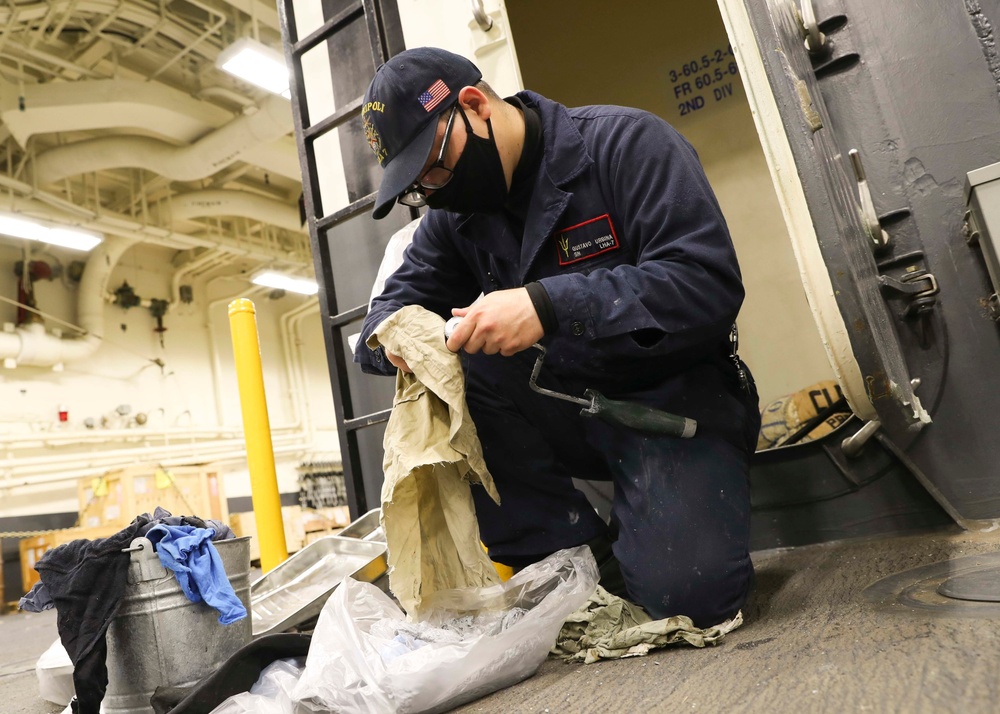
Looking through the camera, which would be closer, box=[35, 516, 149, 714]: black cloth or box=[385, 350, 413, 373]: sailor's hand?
box=[35, 516, 149, 714]: black cloth

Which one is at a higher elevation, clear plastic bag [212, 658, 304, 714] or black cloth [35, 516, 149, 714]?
black cloth [35, 516, 149, 714]

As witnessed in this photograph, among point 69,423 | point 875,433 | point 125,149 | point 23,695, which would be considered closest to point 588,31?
point 875,433

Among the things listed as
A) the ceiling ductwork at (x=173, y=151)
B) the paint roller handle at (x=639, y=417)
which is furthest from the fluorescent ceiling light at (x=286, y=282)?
the paint roller handle at (x=639, y=417)

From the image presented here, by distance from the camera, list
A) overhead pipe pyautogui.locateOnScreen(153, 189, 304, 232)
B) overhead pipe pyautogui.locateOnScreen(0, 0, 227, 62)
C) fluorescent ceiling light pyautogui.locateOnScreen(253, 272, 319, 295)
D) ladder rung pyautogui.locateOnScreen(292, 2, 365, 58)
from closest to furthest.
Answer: ladder rung pyautogui.locateOnScreen(292, 2, 365, 58)
overhead pipe pyautogui.locateOnScreen(0, 0, 227, 62)
overhead pipe pyautogui.locateOnScreen(153, 189, 304, 232)
fluorescent ceiling light pyautogui.locateOnScreen(253, 272, 319, 295)

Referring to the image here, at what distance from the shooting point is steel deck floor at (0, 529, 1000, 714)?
2.31 ft

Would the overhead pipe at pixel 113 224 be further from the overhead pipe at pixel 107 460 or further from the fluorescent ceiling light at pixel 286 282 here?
the overhead pipe at pixel 107 460

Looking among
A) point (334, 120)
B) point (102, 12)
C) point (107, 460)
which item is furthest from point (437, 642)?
point (107, 460)

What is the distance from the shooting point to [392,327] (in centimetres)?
133

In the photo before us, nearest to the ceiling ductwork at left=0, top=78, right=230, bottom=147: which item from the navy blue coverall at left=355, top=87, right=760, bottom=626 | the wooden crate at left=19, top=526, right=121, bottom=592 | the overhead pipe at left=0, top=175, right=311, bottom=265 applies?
the overhead pipe at left=0, top=175, right=311, bottom=265

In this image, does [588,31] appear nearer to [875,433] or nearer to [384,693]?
[875,433]

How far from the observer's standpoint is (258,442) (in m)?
2.30

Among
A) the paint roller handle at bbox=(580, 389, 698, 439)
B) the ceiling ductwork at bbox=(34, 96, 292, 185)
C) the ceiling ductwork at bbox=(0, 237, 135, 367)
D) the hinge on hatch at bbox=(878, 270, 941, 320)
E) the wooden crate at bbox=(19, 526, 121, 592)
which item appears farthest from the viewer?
the ceiling ductwork at bbox=(0, 237, 135, 367)

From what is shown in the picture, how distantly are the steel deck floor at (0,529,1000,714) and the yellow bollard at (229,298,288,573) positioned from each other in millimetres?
1429

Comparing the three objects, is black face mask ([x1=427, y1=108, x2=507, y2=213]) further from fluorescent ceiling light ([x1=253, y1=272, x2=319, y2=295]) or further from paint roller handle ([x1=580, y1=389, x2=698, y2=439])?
fluorescent ceiling light ([x1=253, y1=272, x2=319, y2=295])
